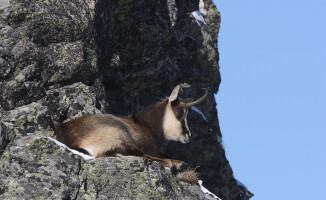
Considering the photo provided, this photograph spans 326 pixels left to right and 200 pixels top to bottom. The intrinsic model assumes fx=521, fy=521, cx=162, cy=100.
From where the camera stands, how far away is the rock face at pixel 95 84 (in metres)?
8.39

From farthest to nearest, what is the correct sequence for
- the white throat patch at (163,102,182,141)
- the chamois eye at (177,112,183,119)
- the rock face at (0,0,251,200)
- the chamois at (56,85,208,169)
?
the chamois eye at (177,112,183,119)
the white throat patch at (163,102,182,141)
the chamois at (56,85,208,169)
the rock face at (0,0,251,200)

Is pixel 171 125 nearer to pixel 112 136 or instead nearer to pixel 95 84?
pixel 95 84

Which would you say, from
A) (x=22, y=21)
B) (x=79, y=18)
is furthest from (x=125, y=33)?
(x=22, y=21)

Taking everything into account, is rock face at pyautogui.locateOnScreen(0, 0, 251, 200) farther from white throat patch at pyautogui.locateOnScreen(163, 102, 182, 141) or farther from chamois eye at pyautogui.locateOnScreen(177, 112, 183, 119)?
chamois eye at pyautogui.locateOnScreen(177, 112, 183, 119)

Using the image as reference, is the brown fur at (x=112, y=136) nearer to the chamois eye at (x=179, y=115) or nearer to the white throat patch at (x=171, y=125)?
the white throat patch at (x=171, y=125)

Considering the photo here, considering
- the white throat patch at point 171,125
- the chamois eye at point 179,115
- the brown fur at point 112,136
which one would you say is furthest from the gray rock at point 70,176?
the chamois eye at point 179,115

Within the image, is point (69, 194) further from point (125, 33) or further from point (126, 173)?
point (125, 33)

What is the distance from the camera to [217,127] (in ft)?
71.1

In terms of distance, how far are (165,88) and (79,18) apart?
5.39 metres

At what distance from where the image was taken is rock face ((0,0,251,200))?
8391 mm

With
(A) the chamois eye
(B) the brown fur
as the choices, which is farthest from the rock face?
(A) the chamois eye

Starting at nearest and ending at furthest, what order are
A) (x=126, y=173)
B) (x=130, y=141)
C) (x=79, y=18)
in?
(x=126, y=173), (x=130, y=141), (x=79, y=18)

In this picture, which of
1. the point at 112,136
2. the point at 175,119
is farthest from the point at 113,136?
the point at 175,119

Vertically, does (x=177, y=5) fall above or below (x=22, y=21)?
above
